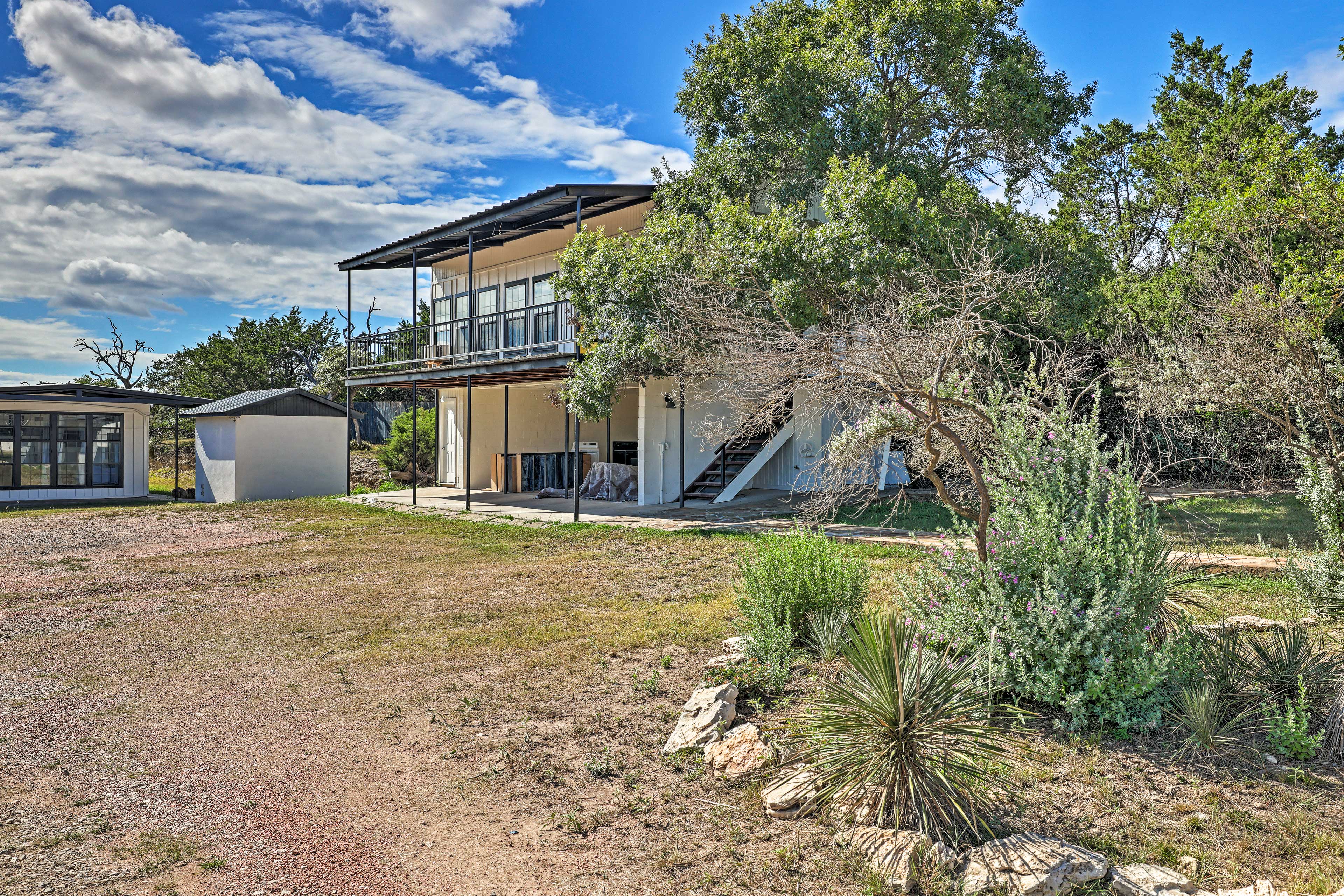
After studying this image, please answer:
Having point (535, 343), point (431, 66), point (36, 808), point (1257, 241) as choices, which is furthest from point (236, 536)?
point (1257, 241)

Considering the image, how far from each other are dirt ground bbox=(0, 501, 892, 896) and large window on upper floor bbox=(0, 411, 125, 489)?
15117 millimetres

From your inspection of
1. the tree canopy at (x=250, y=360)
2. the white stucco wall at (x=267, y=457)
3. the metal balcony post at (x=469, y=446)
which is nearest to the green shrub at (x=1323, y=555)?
the metal balcony post at (x=469, y=446)

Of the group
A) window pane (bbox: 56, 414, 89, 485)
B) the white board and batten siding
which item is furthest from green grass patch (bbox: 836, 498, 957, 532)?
window pane (bbox: 56, 414, 89, 485)

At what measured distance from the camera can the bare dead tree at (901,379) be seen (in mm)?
4789

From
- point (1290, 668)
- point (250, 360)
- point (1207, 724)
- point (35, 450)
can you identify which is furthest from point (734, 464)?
point (250, 360)

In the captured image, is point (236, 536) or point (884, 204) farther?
point (236, 536)

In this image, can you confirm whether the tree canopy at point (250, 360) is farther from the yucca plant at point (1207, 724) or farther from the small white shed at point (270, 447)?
the yucca plant at point (1207, 724)

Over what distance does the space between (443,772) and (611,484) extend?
45.9 ft

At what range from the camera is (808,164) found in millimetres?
13516

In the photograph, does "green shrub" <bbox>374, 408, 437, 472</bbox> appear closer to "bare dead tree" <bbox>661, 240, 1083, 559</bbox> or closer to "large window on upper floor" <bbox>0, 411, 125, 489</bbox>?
"large window on upper floor" <bbox>0, 411, 125, 489</bbox>

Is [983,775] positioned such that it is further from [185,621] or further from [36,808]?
[185,621]

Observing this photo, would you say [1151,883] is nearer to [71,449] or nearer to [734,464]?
[734,464]

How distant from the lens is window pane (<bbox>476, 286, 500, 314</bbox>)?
21250 millimetres

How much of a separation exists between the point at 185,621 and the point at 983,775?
730 centimetres
